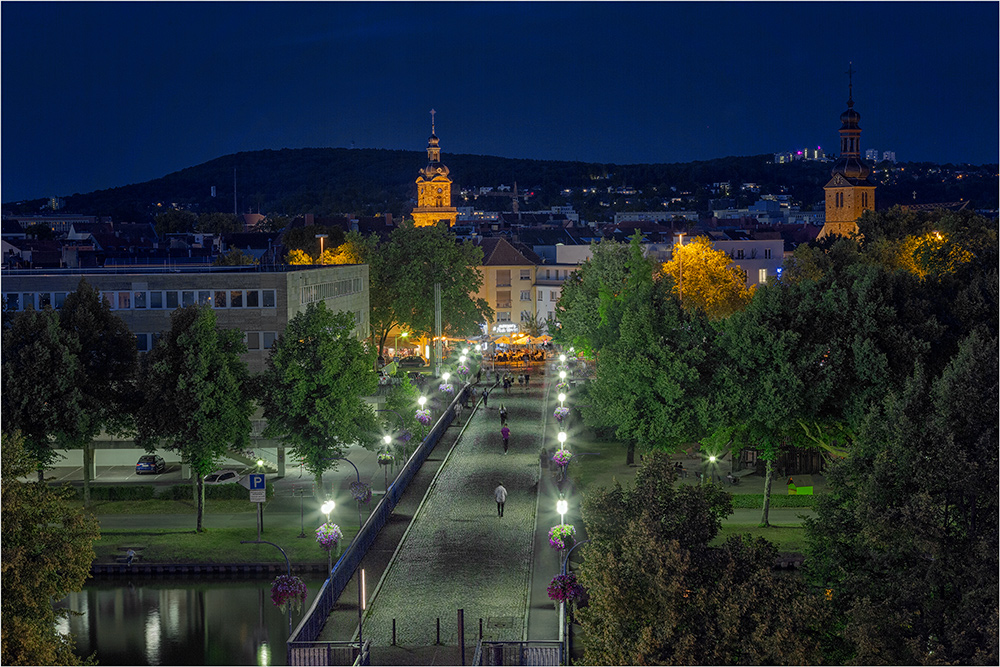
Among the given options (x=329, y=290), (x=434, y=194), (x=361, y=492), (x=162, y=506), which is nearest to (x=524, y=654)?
(x=361, y=492)

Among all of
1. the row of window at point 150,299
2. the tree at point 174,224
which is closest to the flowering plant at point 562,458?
Result: the row of window at point 150,299

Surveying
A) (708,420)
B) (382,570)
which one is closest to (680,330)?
(708,420)

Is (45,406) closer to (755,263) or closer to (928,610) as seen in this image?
(928,610)

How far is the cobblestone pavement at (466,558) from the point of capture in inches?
1029

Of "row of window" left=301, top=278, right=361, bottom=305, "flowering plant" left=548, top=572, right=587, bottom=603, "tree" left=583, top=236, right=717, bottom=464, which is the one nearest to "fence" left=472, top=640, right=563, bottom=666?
"flowering plant" left=548, top=572, right=587, bottom=603

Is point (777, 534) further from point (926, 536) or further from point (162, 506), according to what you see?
point (162, 506)

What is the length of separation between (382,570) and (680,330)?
15.0m

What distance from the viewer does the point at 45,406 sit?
38.8 m

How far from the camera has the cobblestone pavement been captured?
26125 mm

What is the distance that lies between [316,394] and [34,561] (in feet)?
60.8

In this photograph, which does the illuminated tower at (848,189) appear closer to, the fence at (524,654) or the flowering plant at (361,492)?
the flowering plant at (361,492)

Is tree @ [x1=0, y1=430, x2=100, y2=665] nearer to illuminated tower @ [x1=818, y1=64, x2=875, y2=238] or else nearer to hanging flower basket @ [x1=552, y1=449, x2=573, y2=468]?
hanging flower basket @ [x1=552, y1=449, x2=573, y2=468]

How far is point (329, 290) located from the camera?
59.3m

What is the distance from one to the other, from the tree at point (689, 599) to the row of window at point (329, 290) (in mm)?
35526
